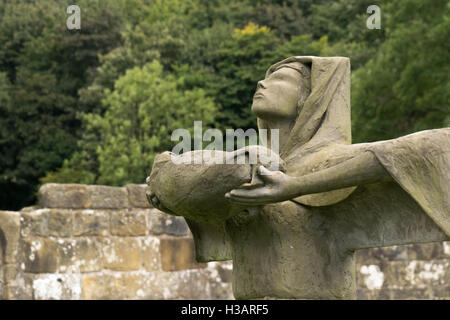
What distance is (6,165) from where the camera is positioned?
23641 millimetres

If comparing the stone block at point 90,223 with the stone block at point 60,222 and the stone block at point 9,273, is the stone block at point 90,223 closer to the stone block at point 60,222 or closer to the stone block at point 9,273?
the stone block at point 60,222

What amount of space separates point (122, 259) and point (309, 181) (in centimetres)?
521

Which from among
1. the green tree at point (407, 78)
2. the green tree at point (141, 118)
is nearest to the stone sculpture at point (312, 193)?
the green tree at point (407, 78)

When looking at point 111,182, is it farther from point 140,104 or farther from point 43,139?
point 43,139

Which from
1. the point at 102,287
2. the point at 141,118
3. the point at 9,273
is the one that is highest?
the point at 141,118

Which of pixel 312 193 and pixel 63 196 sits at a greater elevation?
pixel 312 193

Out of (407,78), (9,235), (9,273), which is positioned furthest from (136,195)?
(407,78)

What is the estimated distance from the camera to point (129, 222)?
25.7 ft

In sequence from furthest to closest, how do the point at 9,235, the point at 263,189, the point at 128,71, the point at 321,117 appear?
the point at 128,71
the point at 9,235
the point at 321,117
the point at 263,189

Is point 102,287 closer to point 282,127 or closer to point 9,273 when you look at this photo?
point 9,273

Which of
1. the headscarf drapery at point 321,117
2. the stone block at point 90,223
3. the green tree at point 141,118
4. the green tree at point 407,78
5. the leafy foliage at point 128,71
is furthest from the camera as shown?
the leafy foliage at point 128,71

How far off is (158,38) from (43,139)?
460cm

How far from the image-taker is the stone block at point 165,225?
788 centimetres

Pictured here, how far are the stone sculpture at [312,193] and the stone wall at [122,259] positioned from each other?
4.58 metres
